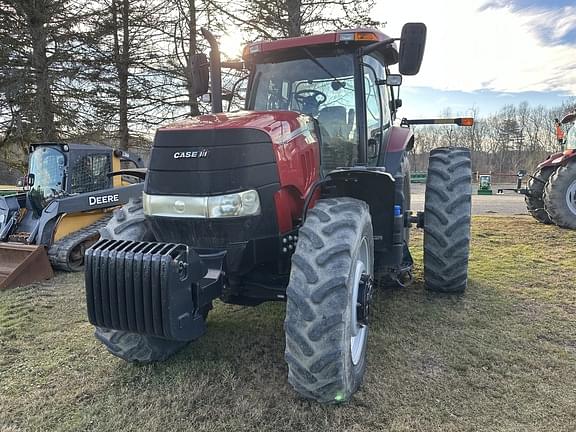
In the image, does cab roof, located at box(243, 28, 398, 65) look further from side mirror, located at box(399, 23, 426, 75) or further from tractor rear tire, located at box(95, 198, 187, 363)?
tractor rear tire, located at box(95, 198, 187, 363)

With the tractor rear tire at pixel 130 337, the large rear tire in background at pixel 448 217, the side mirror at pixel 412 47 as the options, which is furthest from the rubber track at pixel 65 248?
the side mirror at pixel 412 47

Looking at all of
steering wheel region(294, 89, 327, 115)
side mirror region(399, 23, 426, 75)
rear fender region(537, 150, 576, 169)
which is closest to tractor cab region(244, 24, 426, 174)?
steering wheel region(294, 89, 327, 115)

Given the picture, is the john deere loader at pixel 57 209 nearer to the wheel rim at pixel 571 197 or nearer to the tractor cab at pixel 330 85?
the tractor cab at pixel 330 85

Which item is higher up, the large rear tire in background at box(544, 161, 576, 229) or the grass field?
the large rear tire in background at box(544, 161, 576, 229)

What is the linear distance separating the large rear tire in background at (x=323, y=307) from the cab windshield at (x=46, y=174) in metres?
6.10

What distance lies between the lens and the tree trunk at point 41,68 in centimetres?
1266

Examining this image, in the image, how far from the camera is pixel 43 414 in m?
2.68

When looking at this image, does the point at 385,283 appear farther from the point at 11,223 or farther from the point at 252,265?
the point at 11,223

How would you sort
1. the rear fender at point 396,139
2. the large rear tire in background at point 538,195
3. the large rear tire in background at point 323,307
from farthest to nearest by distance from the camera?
1. the large rear tire in background at point 538,195
2. the rear fender at point 396,139
3. the large rear tire in background at point 323,307

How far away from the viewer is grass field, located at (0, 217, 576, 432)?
257 cm

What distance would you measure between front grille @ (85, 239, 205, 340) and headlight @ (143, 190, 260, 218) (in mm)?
247

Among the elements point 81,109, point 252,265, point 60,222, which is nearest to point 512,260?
point 252,265

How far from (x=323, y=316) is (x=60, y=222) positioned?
17.7 feet

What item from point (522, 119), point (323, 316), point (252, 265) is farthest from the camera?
point (522, 119)
